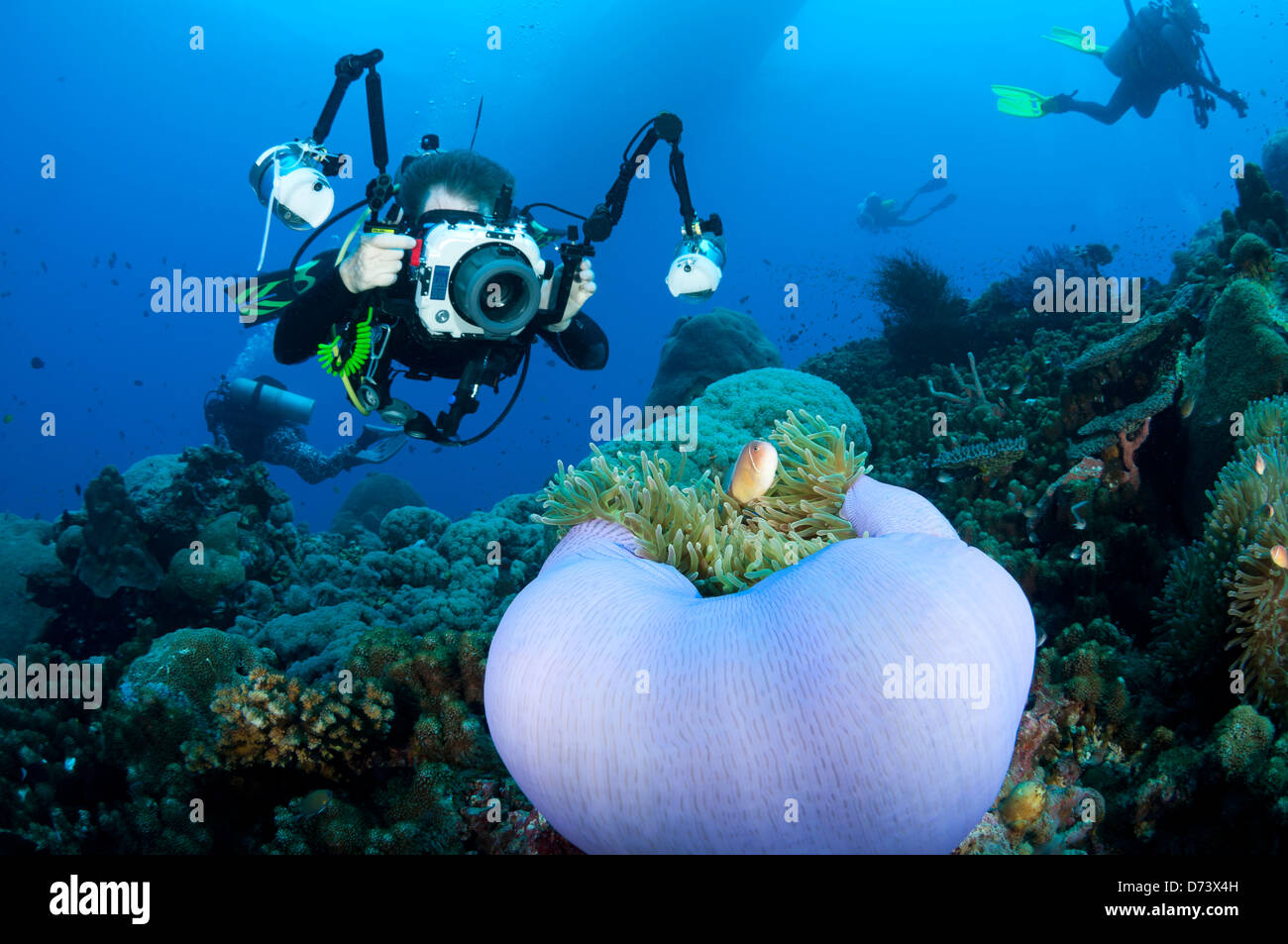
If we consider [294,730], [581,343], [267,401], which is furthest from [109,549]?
[267,401]

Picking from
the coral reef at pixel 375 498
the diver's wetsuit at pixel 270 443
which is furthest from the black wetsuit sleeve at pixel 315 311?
the coral reef at pixel 375 498

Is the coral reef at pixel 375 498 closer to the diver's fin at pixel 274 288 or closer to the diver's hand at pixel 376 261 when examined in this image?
the diver's fin at pixel 274 288

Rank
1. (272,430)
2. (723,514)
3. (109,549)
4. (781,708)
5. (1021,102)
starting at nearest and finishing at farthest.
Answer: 1. (781,708)
2. (723,514)
3. (109,549)
4. (272,430)
5. (1021,102)

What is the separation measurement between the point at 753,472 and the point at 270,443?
38.1 feet

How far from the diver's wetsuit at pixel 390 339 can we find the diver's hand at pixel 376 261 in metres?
0.11

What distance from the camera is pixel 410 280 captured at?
9.52 feet

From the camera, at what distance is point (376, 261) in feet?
9.14

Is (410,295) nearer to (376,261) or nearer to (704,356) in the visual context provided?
(376,261)

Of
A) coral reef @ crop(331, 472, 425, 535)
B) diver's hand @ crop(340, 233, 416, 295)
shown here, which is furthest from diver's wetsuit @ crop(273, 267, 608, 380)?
coral reef @ crop(331, 472, 425, 535)

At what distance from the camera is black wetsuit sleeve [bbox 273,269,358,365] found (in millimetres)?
2953

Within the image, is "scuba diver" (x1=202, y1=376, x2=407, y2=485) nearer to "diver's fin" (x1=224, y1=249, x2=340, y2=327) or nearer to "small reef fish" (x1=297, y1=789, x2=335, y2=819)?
"diver's fin" (x1=224, y1=249, x2=340, y2=327)
